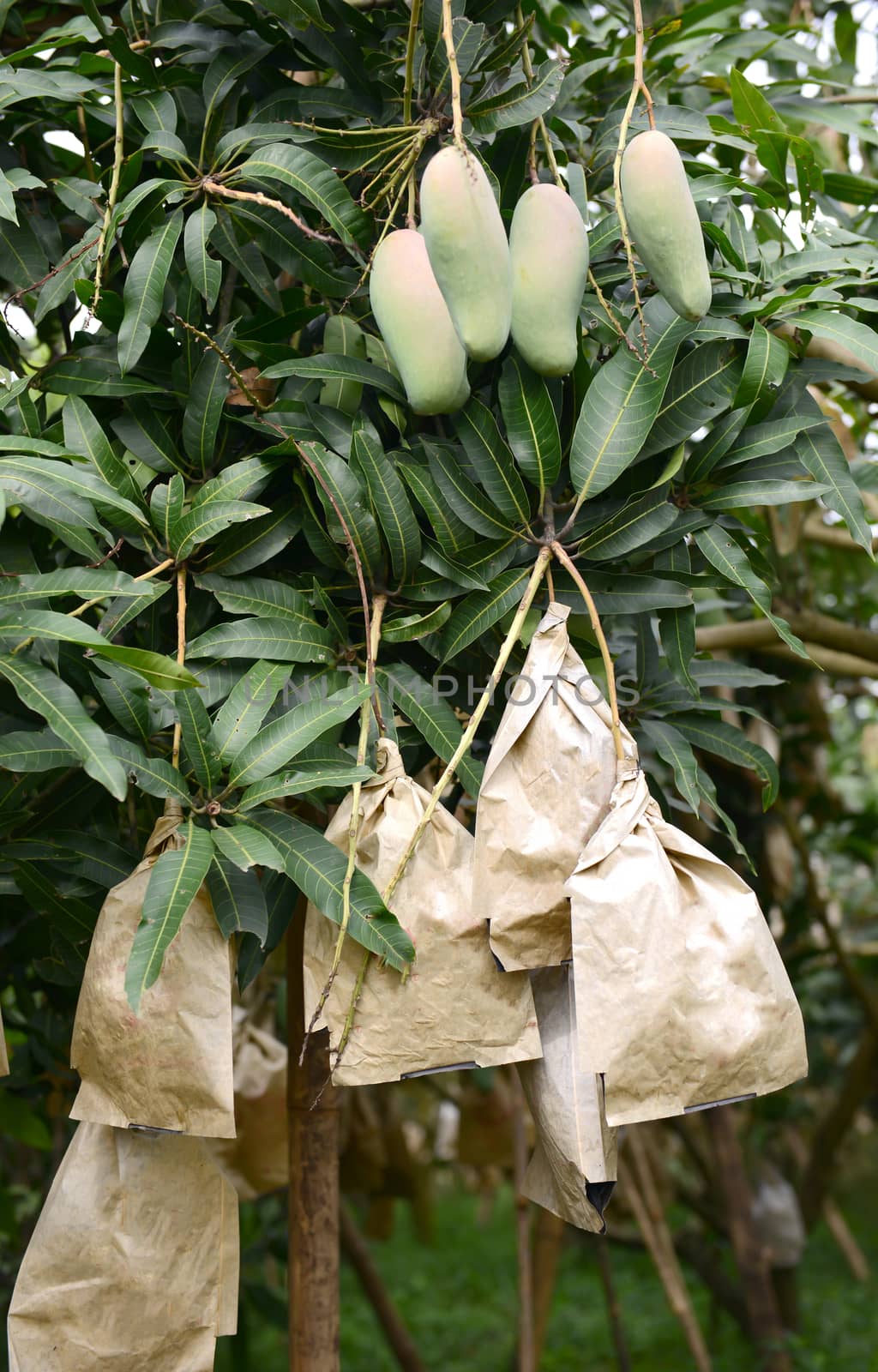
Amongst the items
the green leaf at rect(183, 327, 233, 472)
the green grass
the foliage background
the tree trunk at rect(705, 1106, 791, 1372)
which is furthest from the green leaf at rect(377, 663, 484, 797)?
the green grass

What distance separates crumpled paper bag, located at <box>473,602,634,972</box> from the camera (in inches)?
32.7

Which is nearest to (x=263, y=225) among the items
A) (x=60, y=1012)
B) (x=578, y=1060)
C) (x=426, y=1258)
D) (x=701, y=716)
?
(x=701, y=716)

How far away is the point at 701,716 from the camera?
116 cm

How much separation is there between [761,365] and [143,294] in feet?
1.57

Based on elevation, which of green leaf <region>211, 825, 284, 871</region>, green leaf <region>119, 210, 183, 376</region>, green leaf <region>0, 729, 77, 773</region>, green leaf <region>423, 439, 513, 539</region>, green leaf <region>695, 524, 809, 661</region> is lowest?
green leaf <region>211, 825, 284, 871</region>

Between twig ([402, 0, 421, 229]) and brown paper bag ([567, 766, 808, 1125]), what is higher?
twig ([402, 0, 421, 229])

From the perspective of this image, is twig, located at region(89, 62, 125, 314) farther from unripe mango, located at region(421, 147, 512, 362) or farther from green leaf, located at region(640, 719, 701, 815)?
green leaf, located at region(640, 719, 701, 815)

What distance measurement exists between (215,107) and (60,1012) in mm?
965

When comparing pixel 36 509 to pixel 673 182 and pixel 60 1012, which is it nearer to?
pixel 673 182

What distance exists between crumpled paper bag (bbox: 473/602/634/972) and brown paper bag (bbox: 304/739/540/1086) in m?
0.02

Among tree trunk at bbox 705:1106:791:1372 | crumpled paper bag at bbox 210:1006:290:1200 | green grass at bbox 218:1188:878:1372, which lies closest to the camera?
crumpled paper bag at bbox 210:1006:290:1200

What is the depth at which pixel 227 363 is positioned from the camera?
0.92 metres

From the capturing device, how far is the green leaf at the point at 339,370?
946mm

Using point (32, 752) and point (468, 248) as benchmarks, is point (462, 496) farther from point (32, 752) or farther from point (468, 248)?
point (32, 752)
